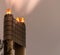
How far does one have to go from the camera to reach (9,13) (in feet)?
86.7

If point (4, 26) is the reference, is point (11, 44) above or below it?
below

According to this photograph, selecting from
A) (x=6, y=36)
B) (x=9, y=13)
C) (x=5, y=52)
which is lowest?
(x=5, y=52)

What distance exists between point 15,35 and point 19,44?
1.09 metres

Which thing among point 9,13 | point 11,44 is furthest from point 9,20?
point 11,44

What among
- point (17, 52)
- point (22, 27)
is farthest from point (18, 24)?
point (17, 52)

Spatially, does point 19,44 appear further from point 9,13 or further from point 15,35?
point 9,13

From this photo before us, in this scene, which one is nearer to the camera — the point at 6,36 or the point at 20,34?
the point at 6,36

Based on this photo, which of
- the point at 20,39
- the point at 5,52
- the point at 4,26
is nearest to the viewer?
the point at 5,52

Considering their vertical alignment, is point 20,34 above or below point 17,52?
above

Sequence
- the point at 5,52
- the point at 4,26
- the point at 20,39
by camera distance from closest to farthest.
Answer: the point at 5,52, the point at 4,26, the point at 20,39

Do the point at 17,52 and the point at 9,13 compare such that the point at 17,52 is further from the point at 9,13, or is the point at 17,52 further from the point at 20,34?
the point at 9,13

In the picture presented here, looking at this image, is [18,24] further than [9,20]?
Yes

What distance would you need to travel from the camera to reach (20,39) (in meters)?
28.9

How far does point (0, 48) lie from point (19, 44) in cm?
271
